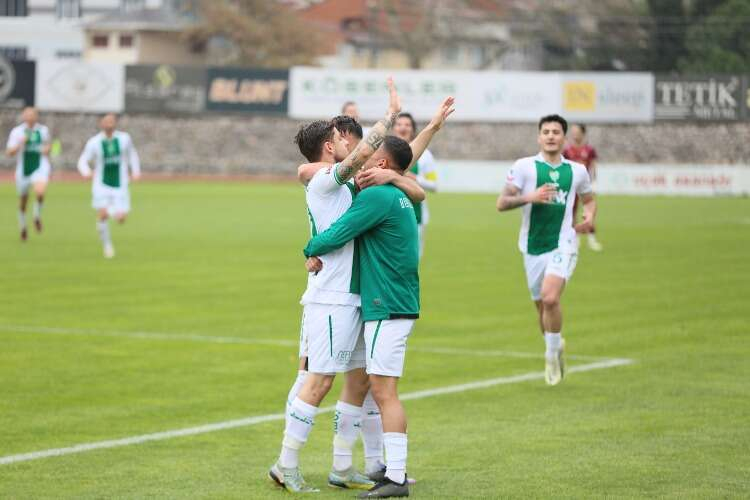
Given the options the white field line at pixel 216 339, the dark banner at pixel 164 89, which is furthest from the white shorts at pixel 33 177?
the dark banner at pixel 164 89

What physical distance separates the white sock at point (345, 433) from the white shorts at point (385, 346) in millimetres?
479

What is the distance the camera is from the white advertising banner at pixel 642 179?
172 feet

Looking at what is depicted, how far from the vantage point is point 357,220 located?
27.6ft

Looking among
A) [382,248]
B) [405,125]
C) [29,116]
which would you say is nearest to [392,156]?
[382,248]

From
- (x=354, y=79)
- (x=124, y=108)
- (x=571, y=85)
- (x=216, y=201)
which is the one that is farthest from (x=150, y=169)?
(x=216, y=201)

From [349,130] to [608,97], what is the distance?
203 feet

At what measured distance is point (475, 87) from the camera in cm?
6988

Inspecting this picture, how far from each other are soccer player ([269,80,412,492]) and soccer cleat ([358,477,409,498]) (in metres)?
0.37

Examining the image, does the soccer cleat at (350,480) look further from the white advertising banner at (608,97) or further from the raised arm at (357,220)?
the white advertising banner at (608,97)

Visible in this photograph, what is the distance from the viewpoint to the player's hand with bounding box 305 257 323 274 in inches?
337

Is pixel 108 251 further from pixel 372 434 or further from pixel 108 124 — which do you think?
pixel 372 434

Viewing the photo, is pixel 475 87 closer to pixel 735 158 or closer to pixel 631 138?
pixel 631 138

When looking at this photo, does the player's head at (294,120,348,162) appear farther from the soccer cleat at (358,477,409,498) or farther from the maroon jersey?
the maroon jersey

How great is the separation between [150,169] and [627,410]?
6325 centimetres
